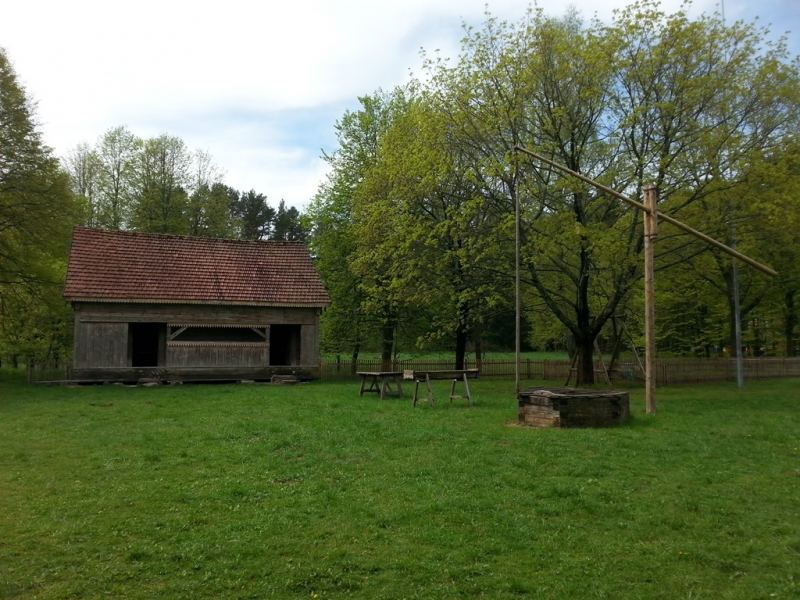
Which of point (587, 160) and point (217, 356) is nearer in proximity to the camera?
point (587, 160)

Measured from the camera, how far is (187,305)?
2442 cm

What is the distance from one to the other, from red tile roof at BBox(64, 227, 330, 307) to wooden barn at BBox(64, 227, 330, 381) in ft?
0.13

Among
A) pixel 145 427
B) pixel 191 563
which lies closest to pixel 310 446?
pixel 145 427

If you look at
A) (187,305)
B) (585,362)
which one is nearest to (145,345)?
(187,305)

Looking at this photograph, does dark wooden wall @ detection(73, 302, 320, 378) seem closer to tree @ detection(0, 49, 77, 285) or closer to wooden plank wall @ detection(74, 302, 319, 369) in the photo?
wooden plank wall @ detection(74, 302, 319, 369)

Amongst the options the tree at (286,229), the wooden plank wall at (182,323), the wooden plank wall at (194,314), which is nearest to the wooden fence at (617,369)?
the wooden plank wall at (182,323)

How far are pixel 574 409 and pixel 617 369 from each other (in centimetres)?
1662

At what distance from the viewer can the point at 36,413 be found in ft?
48.5

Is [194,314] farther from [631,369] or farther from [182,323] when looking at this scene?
[631,369]

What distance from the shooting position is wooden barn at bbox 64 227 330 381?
915 inches

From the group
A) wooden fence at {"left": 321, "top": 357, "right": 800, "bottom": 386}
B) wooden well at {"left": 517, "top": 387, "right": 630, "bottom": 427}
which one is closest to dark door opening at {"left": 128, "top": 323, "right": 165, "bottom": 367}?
wooden fence at {"left": 321, "top": 357, "right": 800, "bottom": 386}

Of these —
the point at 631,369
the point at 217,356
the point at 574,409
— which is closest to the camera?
the point at 574,409

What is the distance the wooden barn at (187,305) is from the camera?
23.2 m

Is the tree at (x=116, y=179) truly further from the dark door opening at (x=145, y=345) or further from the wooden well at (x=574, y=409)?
the wooden well at (x=574, y=409)
